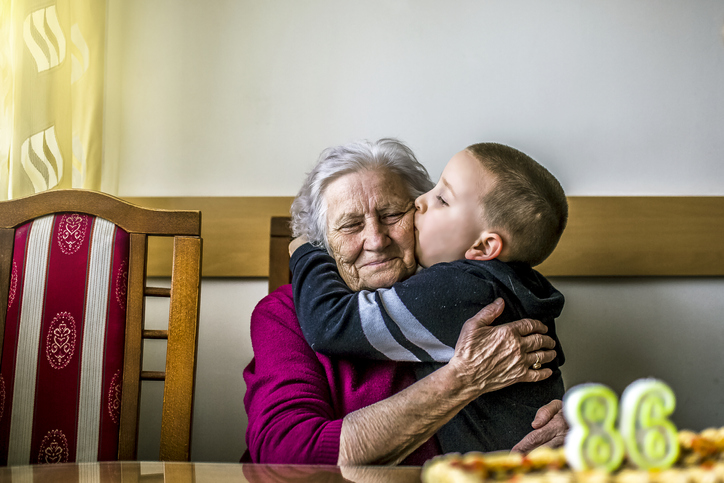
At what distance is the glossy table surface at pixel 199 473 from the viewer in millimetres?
783

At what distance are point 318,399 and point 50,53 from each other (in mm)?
1272

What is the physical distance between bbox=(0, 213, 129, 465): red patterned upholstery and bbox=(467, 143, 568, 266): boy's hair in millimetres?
879

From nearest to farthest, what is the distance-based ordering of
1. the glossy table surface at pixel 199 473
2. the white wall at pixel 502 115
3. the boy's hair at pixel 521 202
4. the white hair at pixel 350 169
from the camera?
1. the glossy table surface at pixel 199 473
2. the boy's hair at pixel 521 202
3. the white hair at pixel 350 169
4. the white wall at pixel 502 115

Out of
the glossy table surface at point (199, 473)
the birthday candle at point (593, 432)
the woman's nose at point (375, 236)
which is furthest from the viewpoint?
the woman's nose at point (375, 236)

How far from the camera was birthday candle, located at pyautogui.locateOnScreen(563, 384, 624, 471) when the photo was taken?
0.48 meters

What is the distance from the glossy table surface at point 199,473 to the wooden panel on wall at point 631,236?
104cm

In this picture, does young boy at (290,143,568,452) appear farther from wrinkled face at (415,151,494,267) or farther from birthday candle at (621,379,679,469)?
birthday candle at (621,379,679,469)

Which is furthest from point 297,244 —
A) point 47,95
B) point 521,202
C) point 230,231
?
point 47,95

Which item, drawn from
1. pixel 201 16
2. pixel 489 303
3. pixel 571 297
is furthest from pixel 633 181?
pixel 201 16

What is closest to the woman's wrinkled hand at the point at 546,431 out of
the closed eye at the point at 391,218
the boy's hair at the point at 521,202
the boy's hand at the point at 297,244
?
the boy's hair at the point at 521,202

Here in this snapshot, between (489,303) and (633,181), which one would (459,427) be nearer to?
(489,303)

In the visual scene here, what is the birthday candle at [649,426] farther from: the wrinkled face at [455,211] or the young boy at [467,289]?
the wrinkled face at [455,211]

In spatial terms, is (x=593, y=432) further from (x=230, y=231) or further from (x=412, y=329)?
(x=230, y=231)

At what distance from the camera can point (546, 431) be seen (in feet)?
3.62
